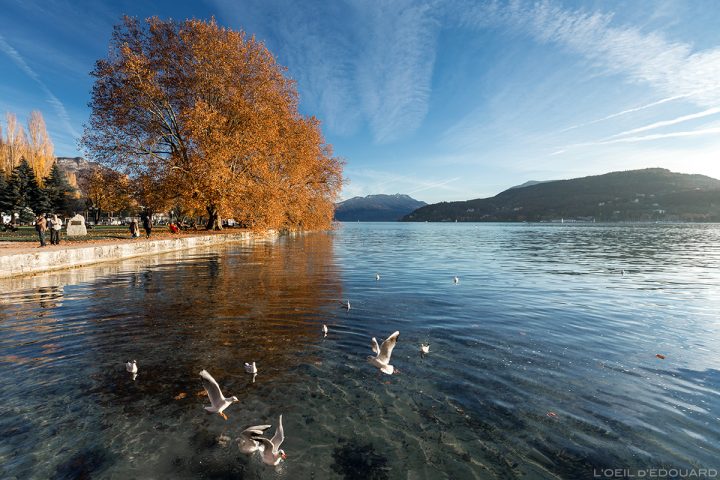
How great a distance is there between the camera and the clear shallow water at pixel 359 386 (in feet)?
14.6

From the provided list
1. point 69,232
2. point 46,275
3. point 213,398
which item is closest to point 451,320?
point 213,398

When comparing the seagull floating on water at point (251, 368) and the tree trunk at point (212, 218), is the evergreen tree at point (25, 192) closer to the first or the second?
the tree trunk at point (212, 218)

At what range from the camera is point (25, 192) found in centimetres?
6366

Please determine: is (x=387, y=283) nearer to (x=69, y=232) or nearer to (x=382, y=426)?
(x=382, y=426)

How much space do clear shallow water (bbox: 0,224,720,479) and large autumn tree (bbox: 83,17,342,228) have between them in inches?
947

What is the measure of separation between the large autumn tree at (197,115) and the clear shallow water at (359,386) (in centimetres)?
2406

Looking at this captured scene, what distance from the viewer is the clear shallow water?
4.44 metres

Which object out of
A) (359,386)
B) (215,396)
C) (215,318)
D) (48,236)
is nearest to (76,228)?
(48,236)

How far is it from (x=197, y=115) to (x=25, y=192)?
57.4m

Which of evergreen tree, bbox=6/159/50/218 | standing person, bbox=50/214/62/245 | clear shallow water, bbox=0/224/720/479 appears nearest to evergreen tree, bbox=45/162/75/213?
evergreen tree, bbox=6/159/50/218

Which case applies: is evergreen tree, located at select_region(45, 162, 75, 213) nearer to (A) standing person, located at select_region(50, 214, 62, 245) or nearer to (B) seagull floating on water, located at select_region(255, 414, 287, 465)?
(A) standing person, located at select_region(50, 214, 62, 245)

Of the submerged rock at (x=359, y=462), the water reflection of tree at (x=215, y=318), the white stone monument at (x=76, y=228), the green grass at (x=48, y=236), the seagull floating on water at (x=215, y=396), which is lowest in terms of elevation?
the submerged rock at (x=359, y=462)

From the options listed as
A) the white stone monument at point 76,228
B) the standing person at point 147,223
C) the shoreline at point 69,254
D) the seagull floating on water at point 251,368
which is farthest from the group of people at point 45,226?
the seagull floating on water at point 251,368

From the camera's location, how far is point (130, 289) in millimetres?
14688
